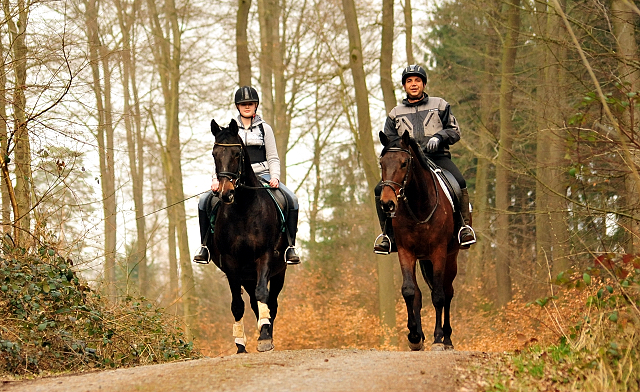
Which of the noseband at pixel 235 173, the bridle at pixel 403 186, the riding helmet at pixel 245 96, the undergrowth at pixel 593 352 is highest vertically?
the riding helmet at pixel 245 96

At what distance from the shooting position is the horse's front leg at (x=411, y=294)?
10859 millimetres

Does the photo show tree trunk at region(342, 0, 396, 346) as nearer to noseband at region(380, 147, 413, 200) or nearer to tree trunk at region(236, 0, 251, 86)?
tree trunk at region(236, 0, 251, 86)

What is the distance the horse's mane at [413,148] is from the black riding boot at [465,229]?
33.0 inches

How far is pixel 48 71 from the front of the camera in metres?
13.0

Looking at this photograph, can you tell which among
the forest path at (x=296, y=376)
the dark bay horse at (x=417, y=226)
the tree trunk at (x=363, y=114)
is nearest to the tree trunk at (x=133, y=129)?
the tree trunk at (x=363, y=114)

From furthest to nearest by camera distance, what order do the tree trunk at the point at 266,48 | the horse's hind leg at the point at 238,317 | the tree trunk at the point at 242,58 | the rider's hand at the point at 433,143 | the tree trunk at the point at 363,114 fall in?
the tree trunk at the point at 266,48 < the tree trunk at the point at 242,58 < the tree trunk at the point at 363,114 < the horse's hind leg at the point at 238,317 < the rider's hand at the point at 433,143

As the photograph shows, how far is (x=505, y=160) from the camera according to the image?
23.2 meters

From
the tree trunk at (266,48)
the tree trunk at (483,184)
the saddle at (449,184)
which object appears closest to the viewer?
the saddle at (449,184)

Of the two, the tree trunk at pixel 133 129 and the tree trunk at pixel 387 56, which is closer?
the tree trunk at pixel 387 56

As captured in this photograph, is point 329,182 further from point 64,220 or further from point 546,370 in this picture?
point 546,370

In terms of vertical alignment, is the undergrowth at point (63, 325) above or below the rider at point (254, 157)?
below

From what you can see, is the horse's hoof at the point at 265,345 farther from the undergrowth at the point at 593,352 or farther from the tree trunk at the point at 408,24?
the tree trunk at the point at 408,24

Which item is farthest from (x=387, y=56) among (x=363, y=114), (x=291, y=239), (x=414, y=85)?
(x=291, y=239)

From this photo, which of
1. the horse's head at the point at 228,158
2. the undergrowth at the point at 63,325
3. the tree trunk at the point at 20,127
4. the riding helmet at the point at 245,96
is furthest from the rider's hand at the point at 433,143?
the tree trunk at the point at 20,127
